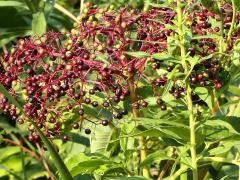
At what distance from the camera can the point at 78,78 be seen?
2.21 m

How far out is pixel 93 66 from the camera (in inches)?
84.8

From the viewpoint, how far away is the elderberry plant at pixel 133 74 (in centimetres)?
207

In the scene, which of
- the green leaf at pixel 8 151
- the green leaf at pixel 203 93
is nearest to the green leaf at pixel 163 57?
the green leaf at pixel 203 93

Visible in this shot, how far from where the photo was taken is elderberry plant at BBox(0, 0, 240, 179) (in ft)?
6.81

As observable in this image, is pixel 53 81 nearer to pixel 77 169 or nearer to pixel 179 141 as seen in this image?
pixel 77 169

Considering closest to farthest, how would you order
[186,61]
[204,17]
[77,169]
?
1. [186,61]
2. [77,169]
3. [204,17]

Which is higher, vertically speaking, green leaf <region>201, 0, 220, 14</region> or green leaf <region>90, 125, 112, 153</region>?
green leaf <region>201, 0, 220, 14</region>

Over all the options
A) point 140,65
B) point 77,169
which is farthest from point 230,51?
point 77,169

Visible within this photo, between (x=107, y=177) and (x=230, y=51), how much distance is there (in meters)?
0.67

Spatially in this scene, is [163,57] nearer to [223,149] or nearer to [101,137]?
[223,149]

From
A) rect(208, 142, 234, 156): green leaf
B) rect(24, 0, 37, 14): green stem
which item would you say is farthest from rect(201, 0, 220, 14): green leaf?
rect(24, 0, 37, 14): green stem

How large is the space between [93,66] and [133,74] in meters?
0.15

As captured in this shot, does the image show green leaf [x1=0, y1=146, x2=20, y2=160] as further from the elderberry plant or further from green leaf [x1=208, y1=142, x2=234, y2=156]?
green leaf [x1=208, y1=142, x2=234, y2=156]

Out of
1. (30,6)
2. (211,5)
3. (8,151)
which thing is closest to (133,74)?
(211,5)
